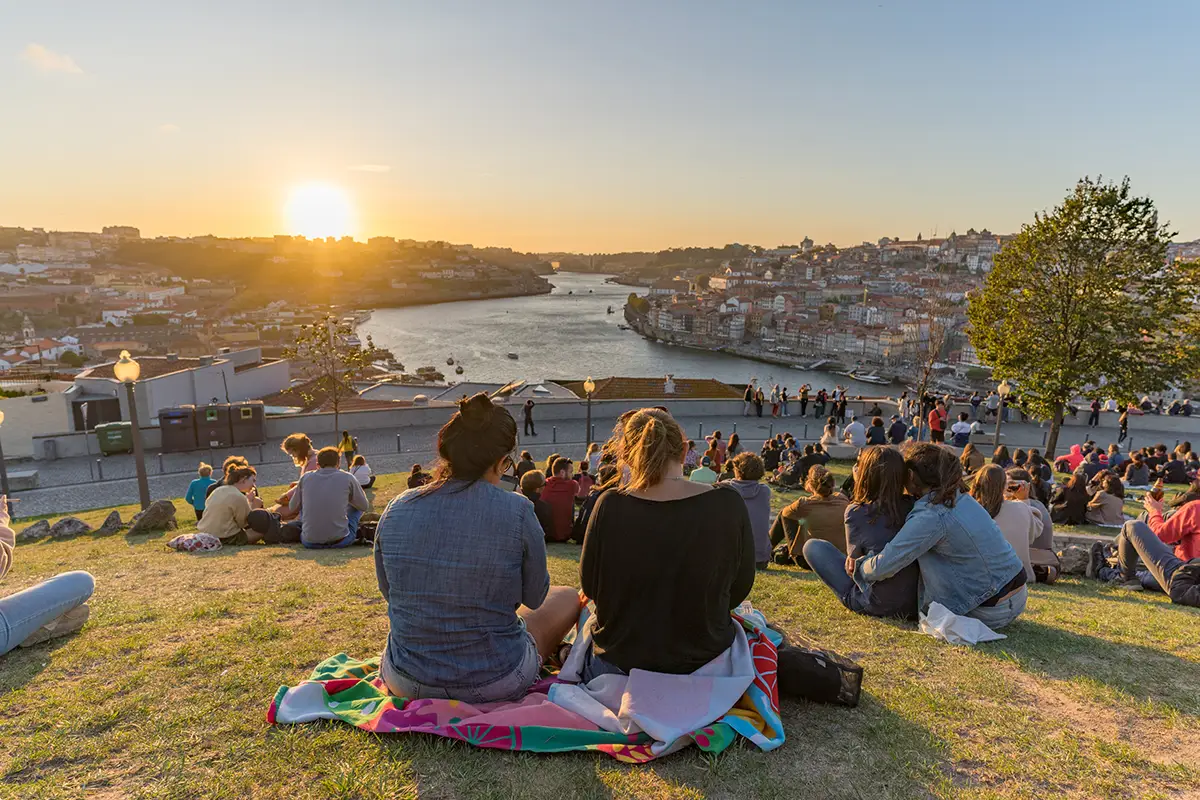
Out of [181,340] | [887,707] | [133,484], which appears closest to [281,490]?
[133,484]

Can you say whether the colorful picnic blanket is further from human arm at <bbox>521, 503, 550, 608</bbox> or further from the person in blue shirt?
the person in blue shirt

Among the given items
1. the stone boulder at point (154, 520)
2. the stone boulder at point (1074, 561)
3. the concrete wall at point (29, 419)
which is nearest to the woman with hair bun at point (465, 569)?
the stone boulder at point (1074, 561)

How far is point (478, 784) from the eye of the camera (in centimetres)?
202

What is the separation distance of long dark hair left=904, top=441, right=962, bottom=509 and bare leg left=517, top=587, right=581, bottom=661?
1842 mm

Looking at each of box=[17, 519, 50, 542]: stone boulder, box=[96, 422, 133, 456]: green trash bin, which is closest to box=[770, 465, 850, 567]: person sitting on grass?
box=[17, 519, 50, 542]: stone boulder

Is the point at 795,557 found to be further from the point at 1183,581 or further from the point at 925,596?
the point at 1183,581

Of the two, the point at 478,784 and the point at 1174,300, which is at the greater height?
the point at 1174,300

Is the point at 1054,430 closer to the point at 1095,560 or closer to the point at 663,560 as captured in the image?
the point at 1095,560

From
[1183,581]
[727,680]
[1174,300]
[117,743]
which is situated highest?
[1174,300]

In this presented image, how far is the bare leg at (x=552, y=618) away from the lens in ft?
8.52

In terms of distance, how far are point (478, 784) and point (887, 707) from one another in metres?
1.63

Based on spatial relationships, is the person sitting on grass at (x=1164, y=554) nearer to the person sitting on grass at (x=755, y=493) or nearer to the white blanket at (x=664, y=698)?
the person sitting on grass at (x=755, y=493)

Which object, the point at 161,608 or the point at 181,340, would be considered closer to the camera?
the point at 161,608

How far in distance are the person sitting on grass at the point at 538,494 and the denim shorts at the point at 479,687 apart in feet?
12.0
